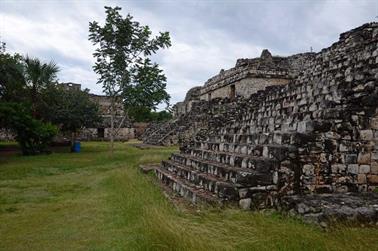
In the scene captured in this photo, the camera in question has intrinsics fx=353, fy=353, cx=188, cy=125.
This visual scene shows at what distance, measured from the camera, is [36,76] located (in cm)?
2022

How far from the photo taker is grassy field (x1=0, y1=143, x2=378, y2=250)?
3.79 meters

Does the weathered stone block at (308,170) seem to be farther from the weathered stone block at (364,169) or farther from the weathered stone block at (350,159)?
the weathered stone block at (364,169)

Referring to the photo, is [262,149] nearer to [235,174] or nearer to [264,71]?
[235,174]

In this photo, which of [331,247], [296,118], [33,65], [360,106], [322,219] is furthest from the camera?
[33,65]

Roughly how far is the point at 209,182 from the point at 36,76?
678 inches

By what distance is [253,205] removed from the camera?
5.14 metres

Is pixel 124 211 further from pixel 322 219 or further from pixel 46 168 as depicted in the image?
pixel 46 168

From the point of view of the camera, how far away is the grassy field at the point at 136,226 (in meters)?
3.79

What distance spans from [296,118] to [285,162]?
197cm

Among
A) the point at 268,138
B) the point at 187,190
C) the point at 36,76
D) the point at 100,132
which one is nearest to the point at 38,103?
the point at 36,76

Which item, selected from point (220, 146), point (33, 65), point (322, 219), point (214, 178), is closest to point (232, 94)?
point (33, 65)

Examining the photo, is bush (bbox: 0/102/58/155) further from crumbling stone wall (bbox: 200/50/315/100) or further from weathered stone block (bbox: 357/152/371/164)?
weathered stone block (bbox: 357/152/371/164)

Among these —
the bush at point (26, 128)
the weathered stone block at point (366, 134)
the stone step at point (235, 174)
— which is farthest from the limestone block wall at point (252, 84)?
the weathered stone block at point (366, 134)

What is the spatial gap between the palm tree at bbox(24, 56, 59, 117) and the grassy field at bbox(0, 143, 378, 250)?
12741 mm
